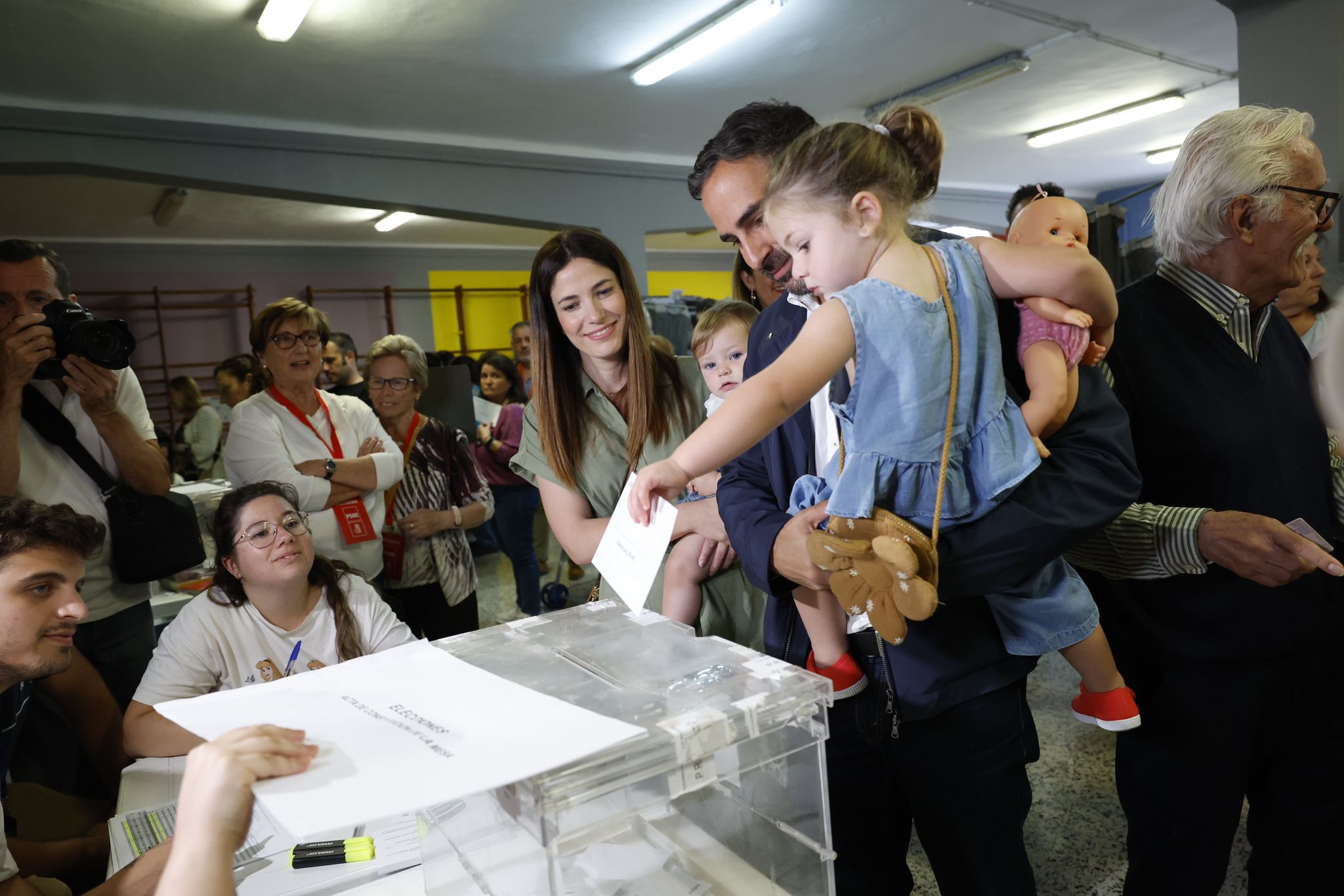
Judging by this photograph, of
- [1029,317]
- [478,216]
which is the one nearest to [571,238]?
[1029,317]

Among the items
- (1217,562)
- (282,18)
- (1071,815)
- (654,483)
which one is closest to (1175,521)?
(1217,562)

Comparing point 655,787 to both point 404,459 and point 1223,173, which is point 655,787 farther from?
point 404,459

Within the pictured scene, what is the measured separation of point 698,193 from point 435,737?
1078 mm

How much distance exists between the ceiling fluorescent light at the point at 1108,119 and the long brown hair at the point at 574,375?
Result: 711cm

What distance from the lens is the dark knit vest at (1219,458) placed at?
1444 mm

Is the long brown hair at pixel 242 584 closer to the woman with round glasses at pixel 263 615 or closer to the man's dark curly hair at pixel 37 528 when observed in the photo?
the woman with round glasses at pixel 263 615

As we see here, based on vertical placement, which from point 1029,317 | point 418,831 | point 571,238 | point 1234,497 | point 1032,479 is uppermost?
point 571,238

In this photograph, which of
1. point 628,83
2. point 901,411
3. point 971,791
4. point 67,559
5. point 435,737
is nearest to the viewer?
point 435,737

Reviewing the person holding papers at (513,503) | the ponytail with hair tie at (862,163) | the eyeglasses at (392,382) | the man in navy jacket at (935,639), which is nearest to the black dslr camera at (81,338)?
the eyeglasses at (392,382)

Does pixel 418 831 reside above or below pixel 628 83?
below

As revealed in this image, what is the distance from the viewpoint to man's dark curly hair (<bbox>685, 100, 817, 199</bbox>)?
1.36 meters

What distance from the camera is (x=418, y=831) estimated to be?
4.15 feet

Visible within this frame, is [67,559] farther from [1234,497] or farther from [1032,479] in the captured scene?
[1234,497]

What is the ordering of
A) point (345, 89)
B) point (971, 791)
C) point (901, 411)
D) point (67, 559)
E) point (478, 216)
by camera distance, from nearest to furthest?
1. point (901, 411)
2. point (971, 791)
3. point (67, 559)
4. point (345, 89)
5. point (478, 216)
